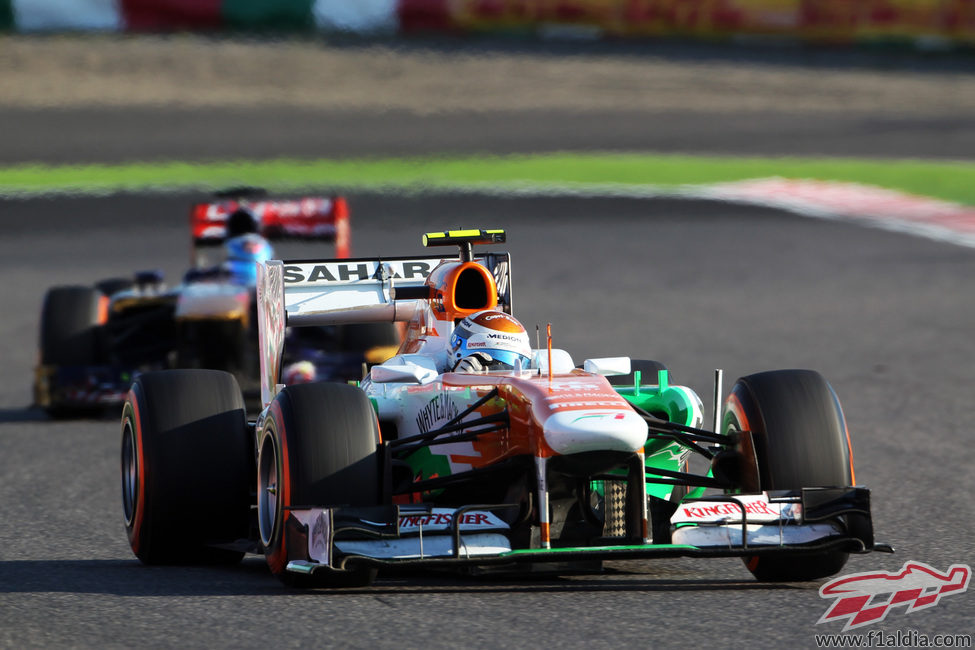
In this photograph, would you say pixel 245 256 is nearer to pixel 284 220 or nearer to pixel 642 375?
pixel 284 220

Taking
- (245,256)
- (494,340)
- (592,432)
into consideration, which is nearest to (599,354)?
(245,256)

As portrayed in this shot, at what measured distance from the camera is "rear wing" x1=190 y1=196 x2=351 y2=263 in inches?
599

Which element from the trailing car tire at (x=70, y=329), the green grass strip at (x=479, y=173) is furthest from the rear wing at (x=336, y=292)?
the green grass strip at (x=479, y=173)

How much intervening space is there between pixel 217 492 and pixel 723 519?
220 centimetres

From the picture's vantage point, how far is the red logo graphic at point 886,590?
243 inches

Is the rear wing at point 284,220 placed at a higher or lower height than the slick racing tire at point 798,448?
lower

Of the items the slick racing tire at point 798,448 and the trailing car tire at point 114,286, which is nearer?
the slick racing tire at point 798,448

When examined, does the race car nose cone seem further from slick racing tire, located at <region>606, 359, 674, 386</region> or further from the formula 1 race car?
the formula 1 race car

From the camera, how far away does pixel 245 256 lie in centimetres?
1497

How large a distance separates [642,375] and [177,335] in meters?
6.52

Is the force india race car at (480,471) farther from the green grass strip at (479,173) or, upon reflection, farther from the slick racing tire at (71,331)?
the green grass strip at (479,173)

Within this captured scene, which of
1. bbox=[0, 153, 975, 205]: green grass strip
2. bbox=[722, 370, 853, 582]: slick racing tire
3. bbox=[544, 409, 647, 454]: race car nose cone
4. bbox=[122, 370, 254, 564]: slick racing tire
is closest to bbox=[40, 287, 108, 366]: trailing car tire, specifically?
bbox=[122, 370, 254, 564]: slick racing tire

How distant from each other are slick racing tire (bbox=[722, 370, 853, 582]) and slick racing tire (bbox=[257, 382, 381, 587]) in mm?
1524

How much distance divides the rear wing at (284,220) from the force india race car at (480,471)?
7.17 meters
